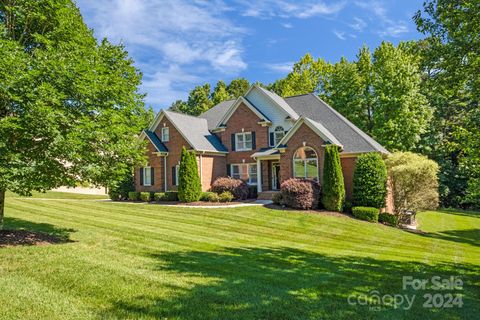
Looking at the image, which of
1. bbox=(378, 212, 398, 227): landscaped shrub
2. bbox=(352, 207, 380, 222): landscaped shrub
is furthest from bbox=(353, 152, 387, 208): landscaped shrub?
bbox=(352, 207, 380, 222): landscaped shrub

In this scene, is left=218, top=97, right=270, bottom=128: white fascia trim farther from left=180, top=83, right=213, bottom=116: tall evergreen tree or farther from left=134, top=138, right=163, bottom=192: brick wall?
left=180, top=83, right=213, bottom=116: tall evergreen tree

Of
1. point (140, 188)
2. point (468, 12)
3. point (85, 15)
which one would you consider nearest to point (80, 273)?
point (85, 15)

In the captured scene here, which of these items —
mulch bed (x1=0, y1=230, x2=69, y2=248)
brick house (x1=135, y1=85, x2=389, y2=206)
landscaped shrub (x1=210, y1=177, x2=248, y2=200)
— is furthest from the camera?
landscaped shrub (x1=210, y1=177, x2=248, y2=200)

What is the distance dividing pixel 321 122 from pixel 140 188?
54.8 ft

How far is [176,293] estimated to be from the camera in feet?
21.1

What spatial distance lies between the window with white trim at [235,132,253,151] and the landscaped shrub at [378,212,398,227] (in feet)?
39.6

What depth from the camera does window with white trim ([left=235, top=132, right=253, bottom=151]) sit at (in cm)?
2991

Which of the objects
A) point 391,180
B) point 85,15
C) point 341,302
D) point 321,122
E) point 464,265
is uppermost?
point 85,15

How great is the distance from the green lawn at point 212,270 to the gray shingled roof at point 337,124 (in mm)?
7403

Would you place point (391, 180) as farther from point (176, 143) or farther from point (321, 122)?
point (176, 143)

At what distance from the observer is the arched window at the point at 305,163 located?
24.0m

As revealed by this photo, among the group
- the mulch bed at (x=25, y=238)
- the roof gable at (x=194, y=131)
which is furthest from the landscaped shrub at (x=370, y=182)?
the mulch bed at (x=25, y=238)

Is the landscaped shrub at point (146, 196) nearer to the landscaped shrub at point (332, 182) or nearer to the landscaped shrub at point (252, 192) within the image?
the landscaped shrub at point (252, 192)

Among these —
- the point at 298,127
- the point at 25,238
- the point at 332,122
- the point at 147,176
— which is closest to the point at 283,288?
the point at 25,238
